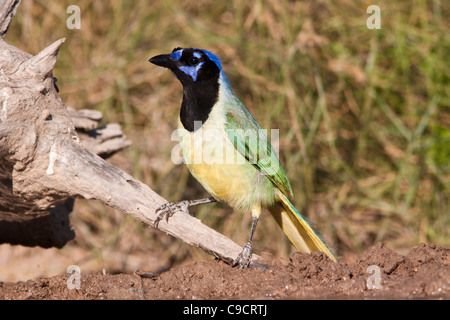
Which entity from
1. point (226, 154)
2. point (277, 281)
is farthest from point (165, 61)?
point (277, 281)

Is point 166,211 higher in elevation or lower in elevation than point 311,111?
lower

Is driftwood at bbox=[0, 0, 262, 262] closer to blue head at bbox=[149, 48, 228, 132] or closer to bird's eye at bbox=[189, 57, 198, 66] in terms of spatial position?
blue head at bbox=[149, 48, 228, 132]

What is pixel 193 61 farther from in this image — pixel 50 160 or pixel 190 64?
pixel 50 160

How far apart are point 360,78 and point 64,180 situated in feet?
14.6

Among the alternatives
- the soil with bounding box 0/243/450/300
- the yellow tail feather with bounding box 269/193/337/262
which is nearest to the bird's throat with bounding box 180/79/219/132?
the yellow tail feather with bounding box 269/193/337/262

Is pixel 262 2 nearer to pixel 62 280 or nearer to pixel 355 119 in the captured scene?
pixel 355 119

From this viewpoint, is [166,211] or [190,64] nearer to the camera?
[166,211]

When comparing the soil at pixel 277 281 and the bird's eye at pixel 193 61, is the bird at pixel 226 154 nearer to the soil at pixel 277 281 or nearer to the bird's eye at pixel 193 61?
the bird's eye at pixel 193 61

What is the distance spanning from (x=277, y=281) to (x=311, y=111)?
3.76 metres

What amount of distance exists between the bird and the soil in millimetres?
406

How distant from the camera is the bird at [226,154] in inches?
156

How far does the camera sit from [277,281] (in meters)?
3.29

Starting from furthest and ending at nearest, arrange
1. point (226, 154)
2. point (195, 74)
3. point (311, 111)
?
point (311, 111), point (195, 74), point (226, 154)

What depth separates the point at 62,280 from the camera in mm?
3443
